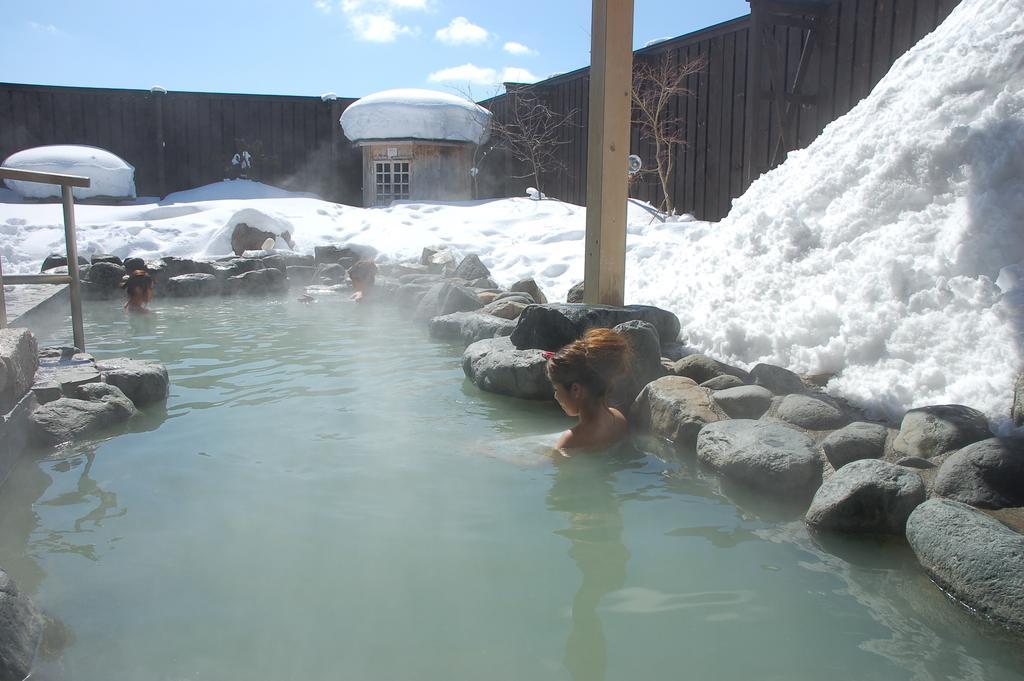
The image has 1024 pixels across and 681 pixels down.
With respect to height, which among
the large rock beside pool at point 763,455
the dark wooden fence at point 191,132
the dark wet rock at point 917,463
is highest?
the dark wooden fence at point 191,132

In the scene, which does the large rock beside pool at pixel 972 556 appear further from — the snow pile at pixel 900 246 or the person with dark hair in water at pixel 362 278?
the person with dark hair in water at pixel 362 278

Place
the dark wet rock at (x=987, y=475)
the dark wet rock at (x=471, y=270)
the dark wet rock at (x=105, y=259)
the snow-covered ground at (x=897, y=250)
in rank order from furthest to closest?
the dark wet rock at (x=105, y=259) → the dark wet rock at (x=471, y=270) → the snow-covered ground at (x=897, y=250) → the dark wet rock at (x=987, y=475)

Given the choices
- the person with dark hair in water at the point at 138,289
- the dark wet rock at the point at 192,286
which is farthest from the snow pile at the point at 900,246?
the dark wet rock at the point at 192,286

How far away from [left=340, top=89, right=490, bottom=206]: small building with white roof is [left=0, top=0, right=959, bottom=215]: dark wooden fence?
606mm

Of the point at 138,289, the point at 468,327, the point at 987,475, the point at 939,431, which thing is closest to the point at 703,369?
the point at 939,431

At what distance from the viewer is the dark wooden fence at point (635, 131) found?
786 cm

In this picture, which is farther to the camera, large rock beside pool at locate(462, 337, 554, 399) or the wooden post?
the wooden post

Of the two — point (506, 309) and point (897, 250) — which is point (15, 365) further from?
point (897, 250)

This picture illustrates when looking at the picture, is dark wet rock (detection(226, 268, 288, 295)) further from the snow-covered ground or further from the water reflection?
the water reflection

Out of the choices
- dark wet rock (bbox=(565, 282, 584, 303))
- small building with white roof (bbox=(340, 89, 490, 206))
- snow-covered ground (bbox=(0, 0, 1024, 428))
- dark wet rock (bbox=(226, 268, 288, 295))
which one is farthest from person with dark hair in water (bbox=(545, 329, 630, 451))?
small building with white roof (bbox=(340, 89, 490, 206))

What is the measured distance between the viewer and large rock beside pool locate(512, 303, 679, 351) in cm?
478

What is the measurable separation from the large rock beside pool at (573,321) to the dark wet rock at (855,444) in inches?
71.1

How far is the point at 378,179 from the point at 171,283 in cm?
600

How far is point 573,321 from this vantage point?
4.79 metres
